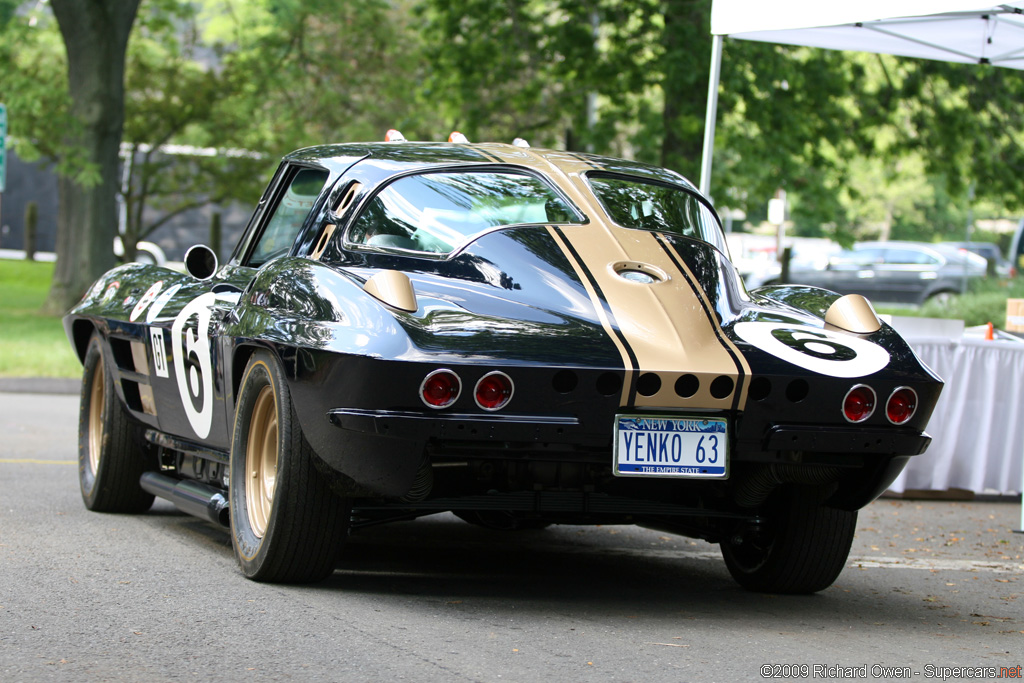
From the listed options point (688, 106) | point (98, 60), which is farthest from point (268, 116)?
point (688, 106)

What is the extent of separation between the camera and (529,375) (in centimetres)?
423

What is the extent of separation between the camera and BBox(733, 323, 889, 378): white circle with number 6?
4.52 meters

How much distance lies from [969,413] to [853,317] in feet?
14.4

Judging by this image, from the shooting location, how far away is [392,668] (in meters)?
3.78

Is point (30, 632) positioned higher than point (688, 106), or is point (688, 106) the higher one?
point (688, 106)

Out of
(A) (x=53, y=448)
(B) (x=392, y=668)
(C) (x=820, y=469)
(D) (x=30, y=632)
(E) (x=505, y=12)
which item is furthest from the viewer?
(E) (x=505, y=12)

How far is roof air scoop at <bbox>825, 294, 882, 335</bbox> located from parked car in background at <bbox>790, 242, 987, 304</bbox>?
27.5 metres

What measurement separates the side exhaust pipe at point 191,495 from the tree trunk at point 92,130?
14.0 meters

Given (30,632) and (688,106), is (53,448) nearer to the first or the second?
(30,632)

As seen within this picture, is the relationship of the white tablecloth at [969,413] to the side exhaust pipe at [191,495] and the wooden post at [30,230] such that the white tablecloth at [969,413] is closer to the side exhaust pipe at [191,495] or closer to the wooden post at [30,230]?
the side exhaust pipe at [191,495]

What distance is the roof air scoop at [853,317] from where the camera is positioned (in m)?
4.90

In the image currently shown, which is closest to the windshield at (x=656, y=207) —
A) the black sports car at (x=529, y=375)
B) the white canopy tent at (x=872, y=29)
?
the black sports car at (x=529, y=375)

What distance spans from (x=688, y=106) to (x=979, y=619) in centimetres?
1428

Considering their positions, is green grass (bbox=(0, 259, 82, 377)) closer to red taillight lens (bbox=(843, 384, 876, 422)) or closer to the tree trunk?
the tree trunk
